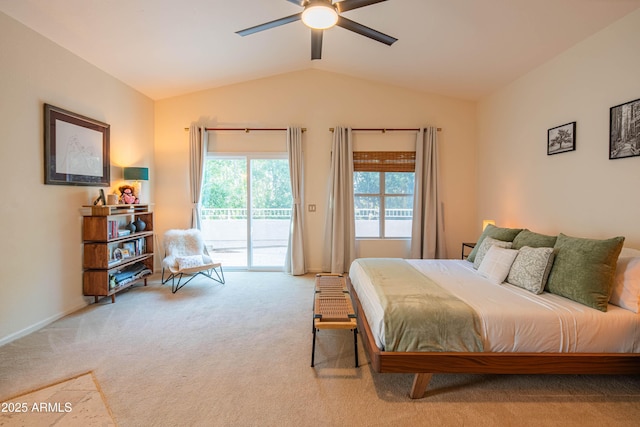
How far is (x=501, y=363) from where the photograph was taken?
74.3 inches

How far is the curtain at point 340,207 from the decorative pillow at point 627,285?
3.18 metres

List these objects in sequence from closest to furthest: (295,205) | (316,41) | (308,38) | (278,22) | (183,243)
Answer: (278,22) → (316,41) → (308,38) → (183,243) → (295,205)

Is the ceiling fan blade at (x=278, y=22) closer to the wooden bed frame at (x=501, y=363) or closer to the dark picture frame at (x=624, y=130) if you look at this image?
the wooden bed frame at (x=501, y=363)

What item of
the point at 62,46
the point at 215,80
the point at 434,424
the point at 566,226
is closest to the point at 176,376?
the point at 434,424

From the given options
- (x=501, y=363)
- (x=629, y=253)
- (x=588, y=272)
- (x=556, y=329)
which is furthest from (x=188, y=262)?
(x=629, y=253)

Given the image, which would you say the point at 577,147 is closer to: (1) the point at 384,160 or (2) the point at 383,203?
(1) the point at 384,160

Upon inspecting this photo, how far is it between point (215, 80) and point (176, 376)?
4.20 meters

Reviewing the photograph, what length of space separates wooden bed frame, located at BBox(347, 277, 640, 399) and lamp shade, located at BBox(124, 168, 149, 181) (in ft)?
12.5

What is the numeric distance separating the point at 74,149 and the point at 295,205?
293cm

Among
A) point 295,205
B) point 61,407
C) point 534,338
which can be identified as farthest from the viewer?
point 295,205

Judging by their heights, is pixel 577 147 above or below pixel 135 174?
above

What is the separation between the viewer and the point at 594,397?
1.91m

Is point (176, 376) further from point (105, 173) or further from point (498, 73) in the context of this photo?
point (498, 73)

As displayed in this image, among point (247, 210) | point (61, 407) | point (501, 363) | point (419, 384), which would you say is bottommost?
point (61, 407)
